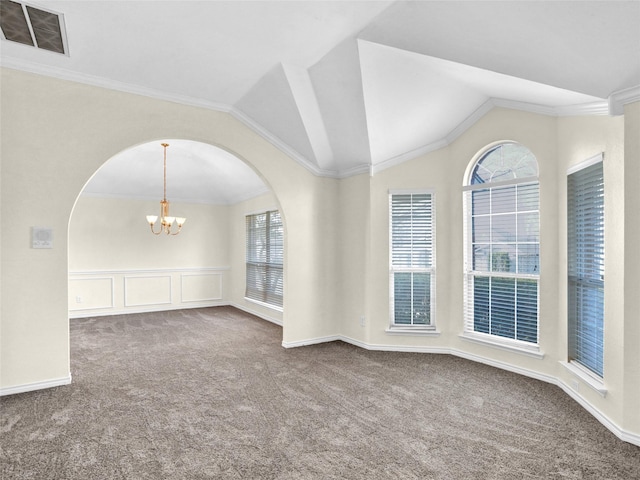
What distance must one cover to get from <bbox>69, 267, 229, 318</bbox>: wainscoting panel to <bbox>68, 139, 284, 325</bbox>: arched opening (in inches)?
0.6

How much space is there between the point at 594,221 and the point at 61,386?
4.93 m

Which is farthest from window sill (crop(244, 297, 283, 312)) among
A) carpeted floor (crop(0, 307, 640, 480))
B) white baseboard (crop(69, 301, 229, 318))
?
carpeted floor (crop(0, 307, 640, 480))

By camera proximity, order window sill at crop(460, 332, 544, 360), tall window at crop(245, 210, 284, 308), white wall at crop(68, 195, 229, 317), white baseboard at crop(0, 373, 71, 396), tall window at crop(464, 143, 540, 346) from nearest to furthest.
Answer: white baseboard at crop(0, 373, 71, 396)
window sill at crop(460, 332, 544, 360)
tall window at crop(464, 143, 540, 346)
tall window at crop(245, 210, 284, 308)
white wall at crop(68, 195, 229, 317)

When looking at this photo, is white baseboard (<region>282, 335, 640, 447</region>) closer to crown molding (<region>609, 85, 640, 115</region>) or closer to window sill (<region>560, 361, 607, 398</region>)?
window sill (<region>560, 361, 607, 398</region>)

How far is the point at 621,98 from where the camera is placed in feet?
8.46

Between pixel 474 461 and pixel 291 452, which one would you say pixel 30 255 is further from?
pixel 474 461

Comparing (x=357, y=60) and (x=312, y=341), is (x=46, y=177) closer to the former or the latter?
(x=357, y=60)

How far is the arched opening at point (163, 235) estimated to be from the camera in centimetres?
671

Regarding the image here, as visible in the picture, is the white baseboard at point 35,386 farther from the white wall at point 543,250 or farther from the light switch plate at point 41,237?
the white wall at point 543,250

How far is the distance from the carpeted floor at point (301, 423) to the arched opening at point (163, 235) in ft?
8.76

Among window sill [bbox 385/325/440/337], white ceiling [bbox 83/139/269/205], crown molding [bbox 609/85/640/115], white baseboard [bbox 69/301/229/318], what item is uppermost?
white ceiling [bbox 83/139/269/205]

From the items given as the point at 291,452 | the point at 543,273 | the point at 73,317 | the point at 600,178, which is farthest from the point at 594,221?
the point at 73,317

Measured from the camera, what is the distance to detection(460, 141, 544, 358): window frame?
376 cm

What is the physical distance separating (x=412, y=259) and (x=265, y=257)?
317 centimetres
